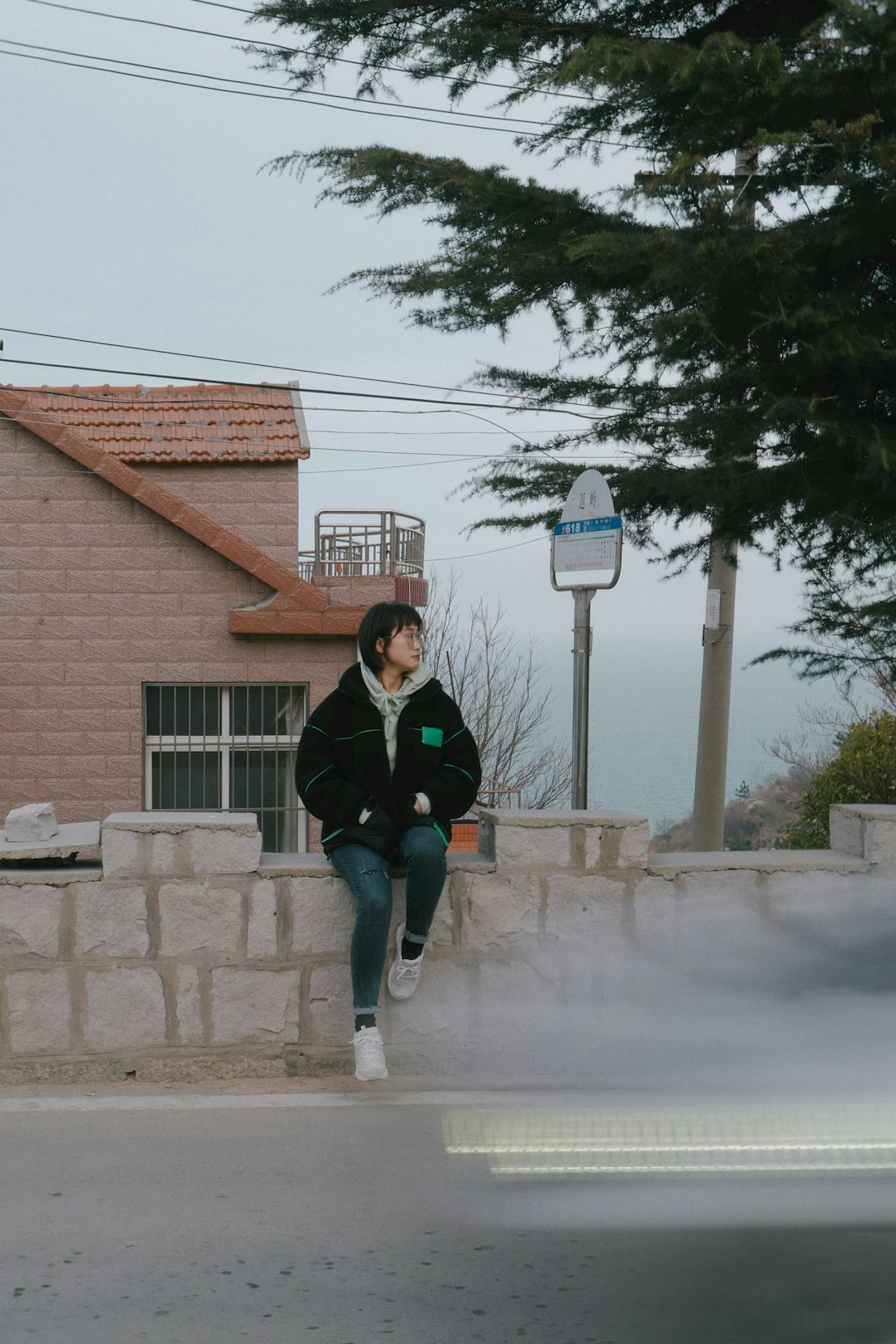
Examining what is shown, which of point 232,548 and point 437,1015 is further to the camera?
point 232,548

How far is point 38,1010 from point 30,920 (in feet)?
1.07

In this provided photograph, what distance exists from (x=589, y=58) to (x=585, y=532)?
2.02 m

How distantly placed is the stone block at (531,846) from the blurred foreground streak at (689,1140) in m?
1.74

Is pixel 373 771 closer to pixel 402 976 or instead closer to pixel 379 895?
pixel 379 895

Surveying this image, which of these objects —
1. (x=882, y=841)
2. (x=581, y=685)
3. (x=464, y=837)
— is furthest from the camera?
(x=464, y=837)

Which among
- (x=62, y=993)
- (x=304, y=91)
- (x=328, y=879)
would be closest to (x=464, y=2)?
(x=304, y=91)

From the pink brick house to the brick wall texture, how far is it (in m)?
0.01

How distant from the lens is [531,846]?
16.7ft

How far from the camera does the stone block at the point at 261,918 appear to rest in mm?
4945

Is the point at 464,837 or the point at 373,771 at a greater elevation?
the point at 373,771

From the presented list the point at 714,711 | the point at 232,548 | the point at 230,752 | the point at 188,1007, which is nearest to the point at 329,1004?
the point at 188,1007

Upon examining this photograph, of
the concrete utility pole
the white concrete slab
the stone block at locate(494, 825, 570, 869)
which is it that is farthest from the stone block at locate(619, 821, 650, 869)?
the concrete utility pole

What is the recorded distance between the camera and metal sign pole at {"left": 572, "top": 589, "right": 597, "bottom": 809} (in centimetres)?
616

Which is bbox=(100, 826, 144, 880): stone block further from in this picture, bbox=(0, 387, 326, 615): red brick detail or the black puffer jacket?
bbox=(0, 387, 326, 615): red brick detail
